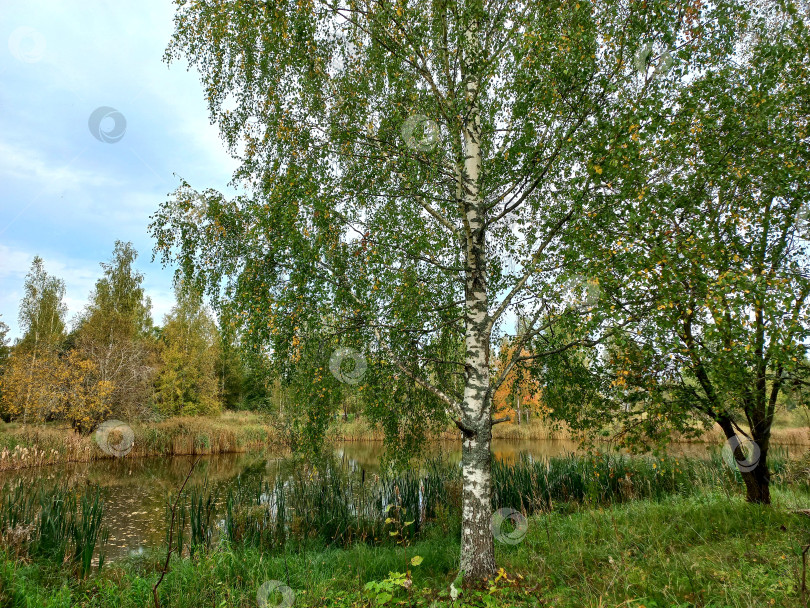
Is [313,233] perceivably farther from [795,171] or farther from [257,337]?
[795,171]

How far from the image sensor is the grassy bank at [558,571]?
3705mm

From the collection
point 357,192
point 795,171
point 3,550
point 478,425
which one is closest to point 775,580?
point 478,425

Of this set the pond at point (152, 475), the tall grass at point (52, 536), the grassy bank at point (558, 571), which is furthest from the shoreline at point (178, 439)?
the grassy bank at point (558, 571)

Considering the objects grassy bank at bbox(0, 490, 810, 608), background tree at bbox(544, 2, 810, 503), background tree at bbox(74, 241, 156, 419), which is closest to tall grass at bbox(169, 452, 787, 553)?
grassy bank at bbox(0, 490, 810, 608)

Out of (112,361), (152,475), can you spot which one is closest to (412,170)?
(152,475)

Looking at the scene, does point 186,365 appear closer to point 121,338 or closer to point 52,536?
point 121,338

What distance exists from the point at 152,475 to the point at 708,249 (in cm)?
905

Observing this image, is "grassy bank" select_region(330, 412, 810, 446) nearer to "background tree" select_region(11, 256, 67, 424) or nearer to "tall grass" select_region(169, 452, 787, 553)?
"tall grass" select_region(169, 452, 787, 553)

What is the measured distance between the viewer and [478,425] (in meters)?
4.52

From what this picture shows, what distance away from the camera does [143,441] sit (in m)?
18.7

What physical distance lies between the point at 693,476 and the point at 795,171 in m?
6.83

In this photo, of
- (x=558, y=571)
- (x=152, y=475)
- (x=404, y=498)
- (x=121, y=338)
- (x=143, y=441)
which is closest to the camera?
(x=558, y=571)

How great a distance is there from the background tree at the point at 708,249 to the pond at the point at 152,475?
14.7 feet

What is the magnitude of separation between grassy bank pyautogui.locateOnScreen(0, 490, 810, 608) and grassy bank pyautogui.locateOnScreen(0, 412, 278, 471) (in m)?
12.5
